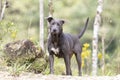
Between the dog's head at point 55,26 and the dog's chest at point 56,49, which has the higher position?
the dog's head at point 55,26

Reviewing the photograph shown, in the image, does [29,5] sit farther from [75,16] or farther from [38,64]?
[38,64]

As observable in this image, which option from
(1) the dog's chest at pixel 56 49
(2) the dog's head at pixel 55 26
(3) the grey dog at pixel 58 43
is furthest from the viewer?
(1) the dog's chest at pixel 56 49

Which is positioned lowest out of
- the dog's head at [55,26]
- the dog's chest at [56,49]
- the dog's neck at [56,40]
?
the dog's chest at [56,49]

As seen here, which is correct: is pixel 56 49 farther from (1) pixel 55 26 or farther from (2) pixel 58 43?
(1) pixel 55 26

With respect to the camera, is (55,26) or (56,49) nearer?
(55,26)

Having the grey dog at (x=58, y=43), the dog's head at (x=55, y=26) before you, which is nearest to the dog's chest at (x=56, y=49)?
the grey dog at (x=58, y=43)

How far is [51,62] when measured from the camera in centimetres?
957

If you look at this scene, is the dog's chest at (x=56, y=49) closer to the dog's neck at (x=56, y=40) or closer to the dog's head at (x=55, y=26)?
the dog's neck at (x=56, y=40)

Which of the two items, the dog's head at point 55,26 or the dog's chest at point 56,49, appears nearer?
the dog's head at point 55,26

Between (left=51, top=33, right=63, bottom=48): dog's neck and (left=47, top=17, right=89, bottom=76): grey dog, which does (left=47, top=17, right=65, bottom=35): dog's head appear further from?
(left=51, top=33, right=63, bottom=48): dog's neck

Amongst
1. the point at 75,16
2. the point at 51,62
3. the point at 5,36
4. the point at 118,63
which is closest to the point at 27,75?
the point at 51,62

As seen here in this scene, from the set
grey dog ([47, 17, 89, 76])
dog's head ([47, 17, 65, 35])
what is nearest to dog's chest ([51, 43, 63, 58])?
grey dog ([47, 17, 89, 76])

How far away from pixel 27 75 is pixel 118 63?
493 cm

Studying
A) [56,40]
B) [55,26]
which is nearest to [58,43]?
[56,40]
